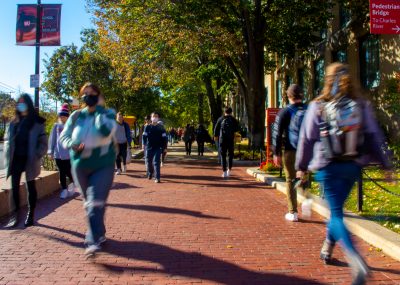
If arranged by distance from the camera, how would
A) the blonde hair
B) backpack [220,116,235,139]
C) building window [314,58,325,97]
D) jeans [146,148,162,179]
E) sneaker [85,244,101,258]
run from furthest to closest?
building window [314,58,325,97] < backpack [220,116,235,139] < jeans [146,148,162,179] < sneaker [85,244,101,258] < the blonde hair

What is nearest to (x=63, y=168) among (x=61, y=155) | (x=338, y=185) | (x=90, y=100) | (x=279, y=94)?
(x=61, y=155)

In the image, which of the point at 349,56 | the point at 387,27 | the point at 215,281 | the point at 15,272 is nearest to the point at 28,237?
the point at 15,272

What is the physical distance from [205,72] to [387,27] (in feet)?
57.0

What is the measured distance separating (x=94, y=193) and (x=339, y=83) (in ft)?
9.16

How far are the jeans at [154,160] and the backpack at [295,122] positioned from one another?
226 inches

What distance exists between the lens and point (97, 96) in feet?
16.8

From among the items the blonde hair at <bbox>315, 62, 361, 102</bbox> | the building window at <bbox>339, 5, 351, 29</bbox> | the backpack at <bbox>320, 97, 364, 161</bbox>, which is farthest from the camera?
the building window at <bbox>339, 5, 351, 29</bbox>

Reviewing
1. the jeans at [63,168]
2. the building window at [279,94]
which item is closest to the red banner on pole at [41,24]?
the jeans at [63,168]

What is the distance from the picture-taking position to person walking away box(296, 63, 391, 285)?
3.74 metres

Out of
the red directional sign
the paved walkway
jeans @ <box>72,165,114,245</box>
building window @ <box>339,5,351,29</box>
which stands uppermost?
building window @ <box>339,5,351,29</box>

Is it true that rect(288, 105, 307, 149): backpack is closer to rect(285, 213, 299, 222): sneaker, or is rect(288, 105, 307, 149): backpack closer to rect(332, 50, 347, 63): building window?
rect(285, 213, 299, 222): sneaker

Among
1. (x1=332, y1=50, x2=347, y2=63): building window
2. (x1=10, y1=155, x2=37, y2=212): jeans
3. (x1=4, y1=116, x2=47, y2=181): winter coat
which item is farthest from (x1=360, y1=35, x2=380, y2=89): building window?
(x1=10, y1=155, x2=37, y2=212): jeans

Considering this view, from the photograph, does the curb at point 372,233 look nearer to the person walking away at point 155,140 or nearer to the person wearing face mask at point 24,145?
the person wearing face mask at point 24,145

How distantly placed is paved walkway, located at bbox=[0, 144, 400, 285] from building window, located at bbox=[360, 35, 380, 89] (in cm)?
1114
